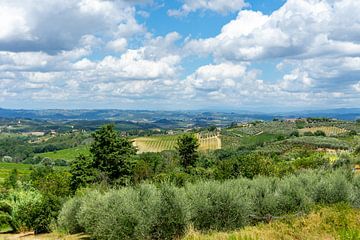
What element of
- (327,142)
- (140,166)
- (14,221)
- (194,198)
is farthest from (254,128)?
(194,198)

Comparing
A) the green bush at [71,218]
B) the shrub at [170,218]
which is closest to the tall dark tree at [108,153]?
the green bush at [71,218]

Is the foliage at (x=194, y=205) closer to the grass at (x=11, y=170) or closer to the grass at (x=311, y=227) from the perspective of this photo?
the grass at (x=311, y=227)

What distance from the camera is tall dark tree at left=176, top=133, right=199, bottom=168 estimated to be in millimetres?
81250

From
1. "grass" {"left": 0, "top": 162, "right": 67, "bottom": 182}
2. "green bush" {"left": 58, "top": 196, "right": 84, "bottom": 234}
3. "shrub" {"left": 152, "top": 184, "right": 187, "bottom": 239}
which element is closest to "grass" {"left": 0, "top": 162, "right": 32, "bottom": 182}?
"grass" {"left": 0, "top": 162, "right": 67, "bottom": 182}

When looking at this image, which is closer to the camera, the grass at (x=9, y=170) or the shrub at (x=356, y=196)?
the shrub at (x=356, y=196)

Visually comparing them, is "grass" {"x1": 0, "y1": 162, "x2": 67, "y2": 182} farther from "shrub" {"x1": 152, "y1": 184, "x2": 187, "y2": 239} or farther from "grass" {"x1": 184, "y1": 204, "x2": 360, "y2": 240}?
"grass" {"x1": 184, "y1": 204, "x2": 360, "y2": 240}

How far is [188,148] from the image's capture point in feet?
271

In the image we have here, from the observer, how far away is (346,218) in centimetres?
1569

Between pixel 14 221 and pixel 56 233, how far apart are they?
1148cm

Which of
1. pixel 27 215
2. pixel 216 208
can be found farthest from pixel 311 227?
pixel 27 215

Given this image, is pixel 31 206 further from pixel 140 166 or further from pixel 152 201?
pixel 140 166

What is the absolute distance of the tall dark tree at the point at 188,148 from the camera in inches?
3199

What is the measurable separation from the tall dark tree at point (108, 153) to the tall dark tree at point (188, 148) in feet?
71.5

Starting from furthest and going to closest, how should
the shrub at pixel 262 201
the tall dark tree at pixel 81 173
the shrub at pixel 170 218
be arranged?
the tall dark tree at pixel 81 173
the shrub at pixel 262 201
the shrub at pixel 170 218
